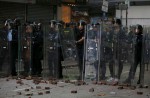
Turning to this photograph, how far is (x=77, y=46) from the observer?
14227mm

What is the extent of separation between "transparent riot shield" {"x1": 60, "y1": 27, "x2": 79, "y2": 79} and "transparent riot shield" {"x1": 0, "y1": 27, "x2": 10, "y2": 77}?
7.80 feet

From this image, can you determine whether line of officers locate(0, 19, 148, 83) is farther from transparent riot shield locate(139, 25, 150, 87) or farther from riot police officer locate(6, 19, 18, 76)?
transparent riot shield locate(139, 25, 150, 87)

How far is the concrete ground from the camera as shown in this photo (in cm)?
1119

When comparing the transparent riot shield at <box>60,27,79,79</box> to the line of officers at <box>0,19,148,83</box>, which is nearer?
the line of officers at <box>0,19,148,83</box>

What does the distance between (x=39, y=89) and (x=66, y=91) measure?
0.81 metres

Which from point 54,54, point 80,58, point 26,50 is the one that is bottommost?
point 80,58

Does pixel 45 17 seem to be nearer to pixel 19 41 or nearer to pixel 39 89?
pixel 19 41

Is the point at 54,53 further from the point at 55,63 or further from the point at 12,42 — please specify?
the point at 12,42

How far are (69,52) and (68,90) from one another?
2.43 metres

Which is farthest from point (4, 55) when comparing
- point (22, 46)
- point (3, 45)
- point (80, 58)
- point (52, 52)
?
point (80, 58)

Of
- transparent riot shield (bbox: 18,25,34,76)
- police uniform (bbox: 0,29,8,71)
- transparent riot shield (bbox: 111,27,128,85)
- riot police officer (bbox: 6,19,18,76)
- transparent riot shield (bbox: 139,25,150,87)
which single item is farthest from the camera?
police uniform (bbox: 0,29,8,71)

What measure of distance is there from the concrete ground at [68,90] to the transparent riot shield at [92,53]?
41 centimetres

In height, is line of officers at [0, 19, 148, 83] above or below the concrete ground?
above

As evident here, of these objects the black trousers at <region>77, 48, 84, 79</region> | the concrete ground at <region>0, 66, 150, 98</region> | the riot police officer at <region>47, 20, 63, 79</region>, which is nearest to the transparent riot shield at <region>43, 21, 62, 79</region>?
the riot police officer at <region>47, 20, 63, 79</region>
